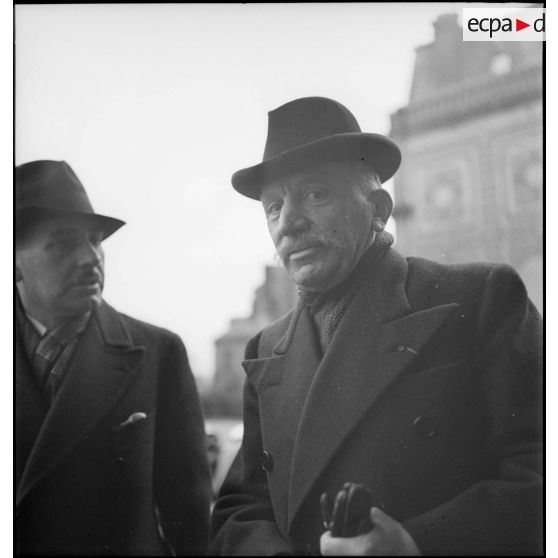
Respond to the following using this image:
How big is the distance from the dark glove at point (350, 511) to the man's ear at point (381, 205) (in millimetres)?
786

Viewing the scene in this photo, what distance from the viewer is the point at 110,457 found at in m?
1.94

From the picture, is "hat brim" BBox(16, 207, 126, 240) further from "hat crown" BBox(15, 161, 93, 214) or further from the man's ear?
the man's ear

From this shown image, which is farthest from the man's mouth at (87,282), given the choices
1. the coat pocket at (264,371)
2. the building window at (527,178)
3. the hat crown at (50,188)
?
the building window at (527,178)

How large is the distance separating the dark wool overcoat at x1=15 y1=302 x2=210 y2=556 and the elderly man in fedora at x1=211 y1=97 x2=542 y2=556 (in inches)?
6.0

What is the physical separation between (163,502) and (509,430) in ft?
3.50

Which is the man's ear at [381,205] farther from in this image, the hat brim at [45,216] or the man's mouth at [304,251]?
the hat brim at [45,216]

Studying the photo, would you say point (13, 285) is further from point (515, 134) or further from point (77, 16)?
point (515, 134)

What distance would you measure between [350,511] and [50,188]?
4.47 ft

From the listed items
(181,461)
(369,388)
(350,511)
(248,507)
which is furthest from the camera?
(181,461)

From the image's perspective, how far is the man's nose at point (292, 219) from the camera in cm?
189

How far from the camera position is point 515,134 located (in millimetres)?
2059

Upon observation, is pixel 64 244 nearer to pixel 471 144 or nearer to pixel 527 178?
pixel 471 144

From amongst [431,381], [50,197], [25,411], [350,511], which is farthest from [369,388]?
[50,197]

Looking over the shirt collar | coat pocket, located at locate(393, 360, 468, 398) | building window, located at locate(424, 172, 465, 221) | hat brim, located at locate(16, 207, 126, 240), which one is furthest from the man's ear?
the shirt collar
